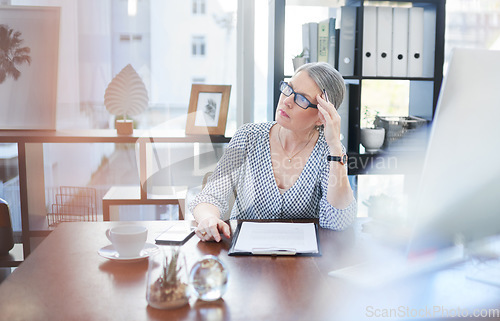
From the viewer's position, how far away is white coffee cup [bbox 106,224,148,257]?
4.09ft

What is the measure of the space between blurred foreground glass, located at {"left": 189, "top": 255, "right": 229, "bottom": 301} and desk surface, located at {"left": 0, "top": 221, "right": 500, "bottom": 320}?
0.02 meters

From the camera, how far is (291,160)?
1.96 meters

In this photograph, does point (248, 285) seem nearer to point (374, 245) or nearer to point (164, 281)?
point (164, 281)

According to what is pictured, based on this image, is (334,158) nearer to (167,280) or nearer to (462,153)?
(462,153)

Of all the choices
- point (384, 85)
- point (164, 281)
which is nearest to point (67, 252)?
point (164, 281)

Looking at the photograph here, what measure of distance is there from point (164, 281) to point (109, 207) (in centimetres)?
198

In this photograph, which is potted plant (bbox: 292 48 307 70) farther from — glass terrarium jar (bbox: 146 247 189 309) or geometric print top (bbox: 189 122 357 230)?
glass terrarium jar (bbox: 146 247 189 309)

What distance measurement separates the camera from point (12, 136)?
8.57 ft

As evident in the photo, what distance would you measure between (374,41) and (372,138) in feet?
1.75

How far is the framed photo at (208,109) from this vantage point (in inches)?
110

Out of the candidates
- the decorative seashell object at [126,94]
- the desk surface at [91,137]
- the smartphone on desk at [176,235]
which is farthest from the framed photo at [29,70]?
the smartphone on desk at [176,235]

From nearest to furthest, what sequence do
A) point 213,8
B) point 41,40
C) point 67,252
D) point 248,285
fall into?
point 248,285 → point 67,252 → point 41,40 → point 213,8

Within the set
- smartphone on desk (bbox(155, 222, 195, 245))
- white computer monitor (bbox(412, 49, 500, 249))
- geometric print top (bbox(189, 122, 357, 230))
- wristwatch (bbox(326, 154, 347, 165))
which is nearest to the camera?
white computer monitor (bbox(412, 49, 500, 249))

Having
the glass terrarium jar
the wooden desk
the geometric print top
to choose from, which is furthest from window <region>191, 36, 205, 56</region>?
the glass terrarium jar
